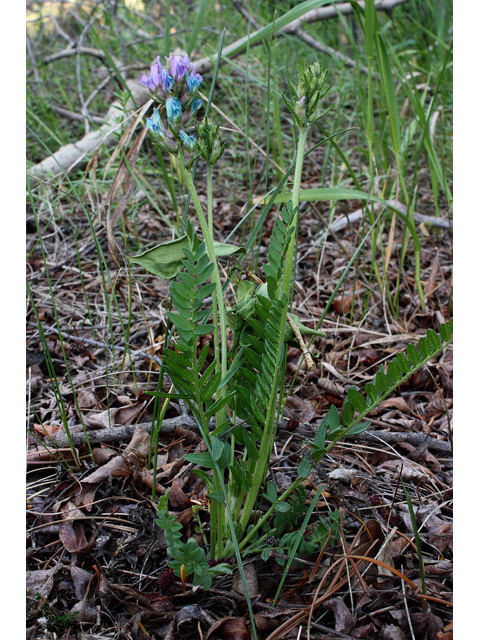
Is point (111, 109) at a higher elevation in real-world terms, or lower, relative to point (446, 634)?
higher

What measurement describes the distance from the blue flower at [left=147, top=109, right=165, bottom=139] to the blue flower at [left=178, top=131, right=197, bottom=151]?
30 millimetres

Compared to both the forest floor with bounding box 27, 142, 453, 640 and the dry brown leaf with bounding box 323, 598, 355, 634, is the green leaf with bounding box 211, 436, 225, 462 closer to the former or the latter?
the forest floor with bounding box 27, 142, 453, 640

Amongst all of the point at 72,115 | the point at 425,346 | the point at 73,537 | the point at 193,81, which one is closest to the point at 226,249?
the point at 193,81

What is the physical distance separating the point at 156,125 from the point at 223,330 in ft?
1.17

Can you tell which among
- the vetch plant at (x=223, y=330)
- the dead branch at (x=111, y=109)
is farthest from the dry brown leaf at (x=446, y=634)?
the dead branch at (x=111, y=109)

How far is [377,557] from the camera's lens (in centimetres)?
90

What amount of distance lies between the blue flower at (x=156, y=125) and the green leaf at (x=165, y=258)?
167 millimetres

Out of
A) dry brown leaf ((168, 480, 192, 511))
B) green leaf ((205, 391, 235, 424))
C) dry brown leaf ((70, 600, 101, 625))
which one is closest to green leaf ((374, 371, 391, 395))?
green leaf ((205, 391, 235, 424))

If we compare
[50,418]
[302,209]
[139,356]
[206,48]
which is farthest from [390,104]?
[206,48]

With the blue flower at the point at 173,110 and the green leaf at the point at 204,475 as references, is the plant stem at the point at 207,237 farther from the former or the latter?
the green leaf at the point at 204,475

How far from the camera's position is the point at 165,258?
784 millimetres

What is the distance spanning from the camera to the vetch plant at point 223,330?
2.34 feet

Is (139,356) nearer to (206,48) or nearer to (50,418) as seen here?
(50,418)

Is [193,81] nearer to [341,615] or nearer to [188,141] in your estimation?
[188,141]
